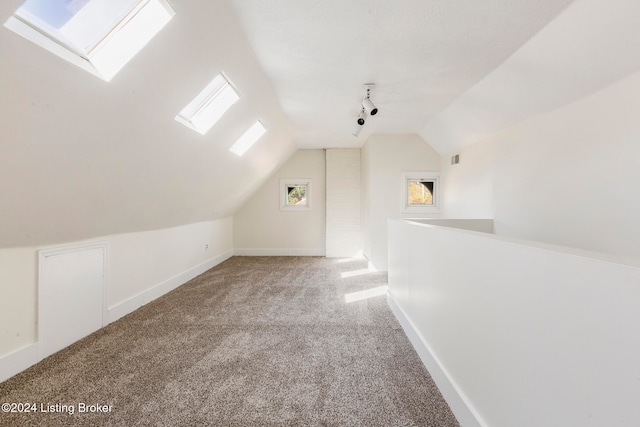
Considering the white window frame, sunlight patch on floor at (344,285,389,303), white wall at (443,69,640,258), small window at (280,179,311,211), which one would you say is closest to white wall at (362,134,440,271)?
the white window frame

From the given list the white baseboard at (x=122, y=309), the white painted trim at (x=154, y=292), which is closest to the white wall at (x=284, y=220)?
the white baseboard at (x=122, y=309)

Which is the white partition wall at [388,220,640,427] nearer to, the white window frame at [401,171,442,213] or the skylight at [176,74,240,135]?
the skylight at [176,74,240,135]

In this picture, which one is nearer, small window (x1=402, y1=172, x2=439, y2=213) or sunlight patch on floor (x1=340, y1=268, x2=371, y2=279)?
sunlight patch on floor (x1=340, y1=268, x2=371, y2=279)

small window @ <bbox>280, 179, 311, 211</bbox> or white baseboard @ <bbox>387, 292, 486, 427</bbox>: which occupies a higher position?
small window @ <bbox>280, 179, 311, 211</bbox>

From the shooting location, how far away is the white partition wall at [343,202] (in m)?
6.25

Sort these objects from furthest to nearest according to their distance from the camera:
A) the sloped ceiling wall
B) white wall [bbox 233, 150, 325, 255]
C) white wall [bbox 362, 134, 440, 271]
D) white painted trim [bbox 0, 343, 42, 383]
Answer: white wall [bbox 233, 150, 325, 255] → white wall [bbox 362, 134, 440, 271] → white painted trim [bbox 0, 343, 42, 383] → the sloped ceiling wall

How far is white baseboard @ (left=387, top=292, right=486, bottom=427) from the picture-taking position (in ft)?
4.49

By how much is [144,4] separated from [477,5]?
205 centimetres

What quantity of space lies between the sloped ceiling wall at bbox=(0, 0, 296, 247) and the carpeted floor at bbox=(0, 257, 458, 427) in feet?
3.21

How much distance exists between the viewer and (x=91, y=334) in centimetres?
246

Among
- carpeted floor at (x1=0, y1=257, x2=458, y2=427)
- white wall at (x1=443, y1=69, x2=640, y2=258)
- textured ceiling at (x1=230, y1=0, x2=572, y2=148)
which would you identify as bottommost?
carpeted floor at (x1=0, y1=257, x2=458, y2=427)

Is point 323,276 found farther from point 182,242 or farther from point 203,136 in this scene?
point 203,136

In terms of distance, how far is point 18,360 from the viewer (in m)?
1.88

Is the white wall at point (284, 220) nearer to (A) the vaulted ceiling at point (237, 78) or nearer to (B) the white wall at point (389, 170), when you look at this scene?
(B) the white wall at point (389, 170)
